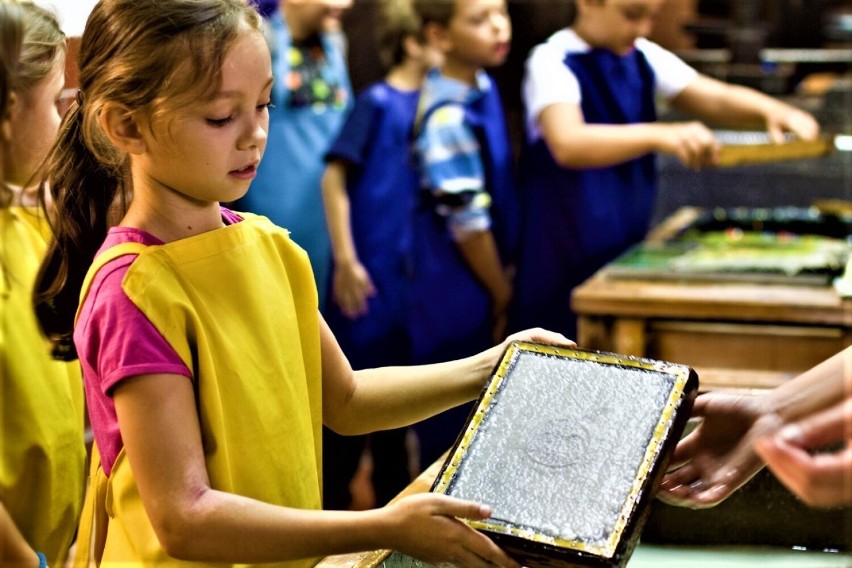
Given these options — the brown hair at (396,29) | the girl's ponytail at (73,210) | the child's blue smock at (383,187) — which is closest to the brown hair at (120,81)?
the girl's ponytail at (73,210)

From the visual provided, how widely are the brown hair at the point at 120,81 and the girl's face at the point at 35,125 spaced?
0.08 metres

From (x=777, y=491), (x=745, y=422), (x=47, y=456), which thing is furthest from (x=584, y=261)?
(x=47, y=456)

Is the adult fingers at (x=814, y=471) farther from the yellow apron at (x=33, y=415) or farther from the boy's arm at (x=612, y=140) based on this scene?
the boy's arm at (x=612, y=140)

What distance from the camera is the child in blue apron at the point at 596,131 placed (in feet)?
8.57

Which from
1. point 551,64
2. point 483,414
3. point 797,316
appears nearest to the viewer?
point 483,414

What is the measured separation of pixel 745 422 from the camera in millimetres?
1303

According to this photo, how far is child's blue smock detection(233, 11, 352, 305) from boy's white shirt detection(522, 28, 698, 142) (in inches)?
23.0

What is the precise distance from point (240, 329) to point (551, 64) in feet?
5.73

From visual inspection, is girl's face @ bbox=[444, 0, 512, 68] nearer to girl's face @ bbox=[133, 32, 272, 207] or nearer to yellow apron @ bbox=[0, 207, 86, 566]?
yellow apron @ bbox=[0, 207, 86, 566]

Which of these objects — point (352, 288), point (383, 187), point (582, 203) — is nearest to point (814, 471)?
point (582, 203)

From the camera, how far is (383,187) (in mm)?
2908

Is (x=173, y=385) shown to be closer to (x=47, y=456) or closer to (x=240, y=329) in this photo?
(x=240, y=329)

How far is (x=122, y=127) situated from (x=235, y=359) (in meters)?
0.24

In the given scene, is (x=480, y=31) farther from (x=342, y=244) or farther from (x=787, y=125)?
(x=787, y=125)
